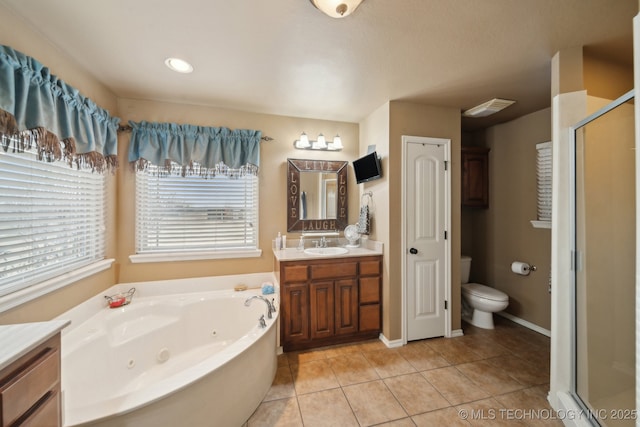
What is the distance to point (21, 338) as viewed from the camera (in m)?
0.89

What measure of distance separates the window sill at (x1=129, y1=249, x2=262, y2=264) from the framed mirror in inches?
21.1

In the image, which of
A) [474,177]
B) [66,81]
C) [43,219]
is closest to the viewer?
[43,219]

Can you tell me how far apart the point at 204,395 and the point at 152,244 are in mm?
1676

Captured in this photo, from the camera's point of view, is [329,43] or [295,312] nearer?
[329,43]

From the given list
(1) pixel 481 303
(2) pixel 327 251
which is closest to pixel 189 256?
(2) pixel 327 251

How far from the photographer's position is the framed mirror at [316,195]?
2787mm

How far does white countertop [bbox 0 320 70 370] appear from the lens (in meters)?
0.79

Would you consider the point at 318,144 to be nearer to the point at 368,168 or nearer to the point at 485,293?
the point at 368,168

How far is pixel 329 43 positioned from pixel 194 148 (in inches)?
65.0

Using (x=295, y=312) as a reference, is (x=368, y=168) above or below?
above

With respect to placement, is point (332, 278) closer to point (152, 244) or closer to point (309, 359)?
point (309, 359)

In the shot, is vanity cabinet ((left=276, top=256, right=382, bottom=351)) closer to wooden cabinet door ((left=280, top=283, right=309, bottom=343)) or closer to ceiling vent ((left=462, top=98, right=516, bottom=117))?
wooden cabinet door ((left=280, top=283, right=309, bottom=343))

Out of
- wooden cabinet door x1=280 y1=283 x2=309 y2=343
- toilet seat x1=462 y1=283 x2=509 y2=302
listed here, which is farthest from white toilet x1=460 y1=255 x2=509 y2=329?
wooden cabinet door x1=280 y1=283 x2=309 y2=343

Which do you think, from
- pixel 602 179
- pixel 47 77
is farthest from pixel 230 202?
pixel 602 179
